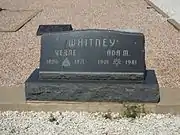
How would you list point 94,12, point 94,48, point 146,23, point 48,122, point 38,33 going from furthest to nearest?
point 94,12, point 146,23, point 38,33, point 94,48, point 48,122

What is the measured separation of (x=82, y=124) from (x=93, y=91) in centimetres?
55

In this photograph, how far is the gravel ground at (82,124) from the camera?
533cm

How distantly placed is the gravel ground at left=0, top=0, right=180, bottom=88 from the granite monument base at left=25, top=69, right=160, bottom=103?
1169 mm

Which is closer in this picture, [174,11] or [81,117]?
[81,117]

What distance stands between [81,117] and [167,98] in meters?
1.13

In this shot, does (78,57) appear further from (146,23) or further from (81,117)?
(146,23)

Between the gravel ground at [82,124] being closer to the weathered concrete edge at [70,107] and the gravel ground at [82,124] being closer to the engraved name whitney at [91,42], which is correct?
the weathered concrete edge at [70,107]

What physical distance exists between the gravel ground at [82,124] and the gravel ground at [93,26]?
142 cm

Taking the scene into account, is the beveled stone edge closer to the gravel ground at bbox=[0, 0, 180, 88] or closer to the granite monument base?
the granite monument base

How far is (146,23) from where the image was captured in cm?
1159

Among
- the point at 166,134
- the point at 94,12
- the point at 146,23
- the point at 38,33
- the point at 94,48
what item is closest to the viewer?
the point at 166,134

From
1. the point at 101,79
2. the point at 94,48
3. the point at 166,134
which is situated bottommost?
the point at 166,134

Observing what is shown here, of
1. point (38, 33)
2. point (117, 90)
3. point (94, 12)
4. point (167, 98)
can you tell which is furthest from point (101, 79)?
point (94, 12)

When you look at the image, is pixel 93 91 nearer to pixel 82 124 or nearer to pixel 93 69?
pixel 93 69
